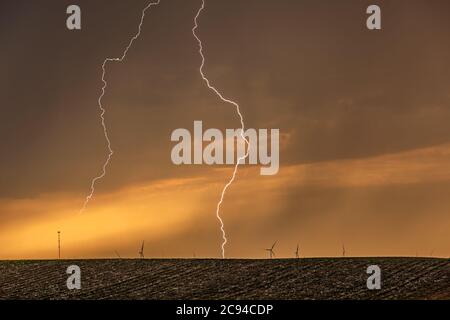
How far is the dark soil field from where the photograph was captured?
5859cm

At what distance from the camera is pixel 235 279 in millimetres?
63625

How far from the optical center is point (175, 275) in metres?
66.5

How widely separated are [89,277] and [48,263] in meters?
8.62

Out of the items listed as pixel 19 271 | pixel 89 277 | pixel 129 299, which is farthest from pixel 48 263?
pixel 129 299

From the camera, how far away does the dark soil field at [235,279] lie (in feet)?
192
